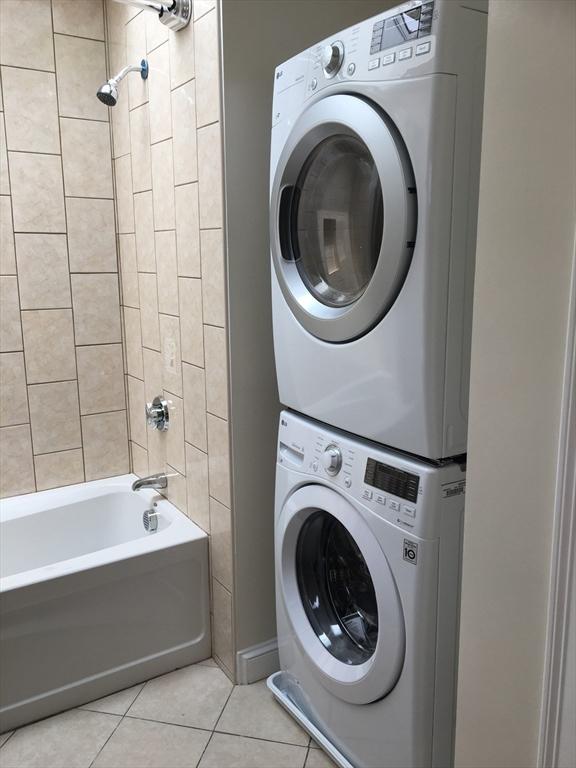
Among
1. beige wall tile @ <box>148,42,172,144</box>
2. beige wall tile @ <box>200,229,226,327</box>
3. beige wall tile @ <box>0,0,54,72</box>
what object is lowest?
beige wall tile @ <box>200,229,226,327</box>

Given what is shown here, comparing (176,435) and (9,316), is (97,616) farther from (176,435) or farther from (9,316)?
(9,316)

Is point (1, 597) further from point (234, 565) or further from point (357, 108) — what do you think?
point (357, 108)

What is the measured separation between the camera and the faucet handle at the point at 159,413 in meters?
2.41

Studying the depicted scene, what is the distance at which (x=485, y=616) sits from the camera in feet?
3.19

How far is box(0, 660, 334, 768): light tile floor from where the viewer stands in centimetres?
183

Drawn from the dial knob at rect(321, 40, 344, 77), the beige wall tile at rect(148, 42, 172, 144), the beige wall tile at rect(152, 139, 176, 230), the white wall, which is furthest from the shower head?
the white wall

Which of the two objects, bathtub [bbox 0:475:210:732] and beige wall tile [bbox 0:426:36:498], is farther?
beige wall tile [bbox 0:426:36:498]

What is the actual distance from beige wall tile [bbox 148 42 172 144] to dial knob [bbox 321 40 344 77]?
2.64 feet

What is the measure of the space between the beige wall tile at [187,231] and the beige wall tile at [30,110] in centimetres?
69

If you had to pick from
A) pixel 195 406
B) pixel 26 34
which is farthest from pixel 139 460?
pixel 26 34

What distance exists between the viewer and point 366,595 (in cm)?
168

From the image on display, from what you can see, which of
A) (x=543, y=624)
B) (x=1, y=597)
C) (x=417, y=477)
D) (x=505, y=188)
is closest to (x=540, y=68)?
(x=505, y=188)

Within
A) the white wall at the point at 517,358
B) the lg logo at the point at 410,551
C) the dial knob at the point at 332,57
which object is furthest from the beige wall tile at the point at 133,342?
the white wall at the point at 517,358

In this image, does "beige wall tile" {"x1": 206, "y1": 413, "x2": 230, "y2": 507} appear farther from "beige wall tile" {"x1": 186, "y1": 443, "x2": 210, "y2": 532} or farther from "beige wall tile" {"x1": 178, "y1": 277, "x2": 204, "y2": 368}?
"beige wall tile" {"x1": 178, "y1": 277, "x2": 204, "y2": 368}
